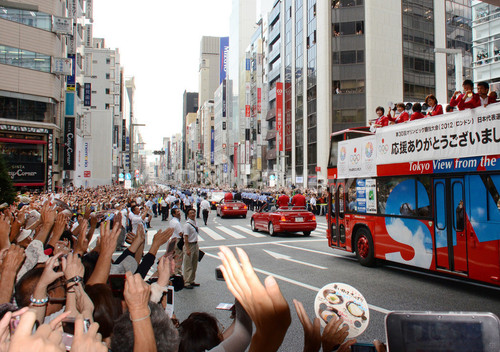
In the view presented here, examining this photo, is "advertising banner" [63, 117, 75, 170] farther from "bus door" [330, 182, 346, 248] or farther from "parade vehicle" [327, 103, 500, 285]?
"parade vehicle" [327, 103, 500, 285]

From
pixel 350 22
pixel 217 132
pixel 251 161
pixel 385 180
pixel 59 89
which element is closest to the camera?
pixel 385 180

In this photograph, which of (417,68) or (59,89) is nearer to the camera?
(59,89)

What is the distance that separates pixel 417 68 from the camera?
169 feet

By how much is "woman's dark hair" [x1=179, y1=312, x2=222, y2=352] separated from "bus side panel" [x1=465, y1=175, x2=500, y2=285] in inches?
264

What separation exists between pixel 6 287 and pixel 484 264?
7779 mm

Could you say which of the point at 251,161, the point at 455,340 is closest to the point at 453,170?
the point at 455,340

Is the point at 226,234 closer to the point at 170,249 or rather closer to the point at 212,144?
the point at 170,249

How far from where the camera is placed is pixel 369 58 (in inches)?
1927

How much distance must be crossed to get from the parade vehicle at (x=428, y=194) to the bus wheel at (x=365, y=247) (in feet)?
0.09

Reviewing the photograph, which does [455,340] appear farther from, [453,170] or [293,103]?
[293,103]

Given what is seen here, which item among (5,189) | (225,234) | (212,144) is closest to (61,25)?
(5,189)

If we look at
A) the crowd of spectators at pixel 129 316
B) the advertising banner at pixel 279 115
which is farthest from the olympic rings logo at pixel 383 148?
the advertising banner at pixel 279 115

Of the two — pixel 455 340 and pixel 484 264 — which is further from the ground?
pixel 455 340

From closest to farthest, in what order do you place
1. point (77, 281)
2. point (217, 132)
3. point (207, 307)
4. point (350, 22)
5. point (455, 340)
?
1. point (455, 340)
2. point (77, 281)
3. point (207, 307)
4. point (350, 22)
5. point (217, 132)
